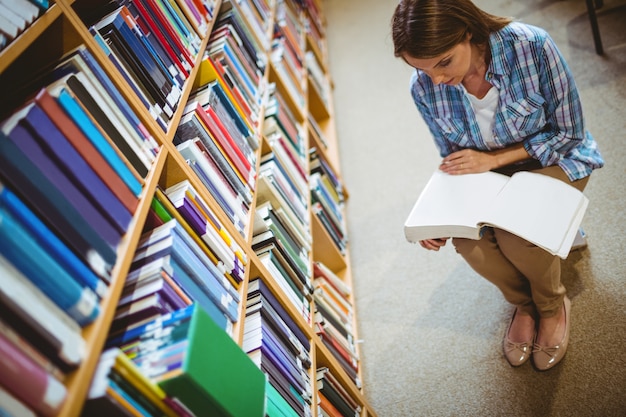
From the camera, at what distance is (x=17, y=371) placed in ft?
1.91

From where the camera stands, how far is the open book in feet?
3.91

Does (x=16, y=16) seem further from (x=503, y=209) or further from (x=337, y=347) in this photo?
(x=337, y=347)

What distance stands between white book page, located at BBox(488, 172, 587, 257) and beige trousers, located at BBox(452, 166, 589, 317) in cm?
11

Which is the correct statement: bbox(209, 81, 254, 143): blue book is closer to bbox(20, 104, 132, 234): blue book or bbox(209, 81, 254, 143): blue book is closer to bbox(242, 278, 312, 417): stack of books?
bbox(242, 278, 312, 417): stack of books

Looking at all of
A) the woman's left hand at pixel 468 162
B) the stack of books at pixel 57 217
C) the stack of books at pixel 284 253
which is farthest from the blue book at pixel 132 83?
the woman's left hand at pixel 468 162

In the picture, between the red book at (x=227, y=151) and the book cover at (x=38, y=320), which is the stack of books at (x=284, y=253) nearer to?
the red book at (x=227, y=151)

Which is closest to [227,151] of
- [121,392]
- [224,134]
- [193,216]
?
[224,134]

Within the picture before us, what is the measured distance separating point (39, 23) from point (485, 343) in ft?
5.41

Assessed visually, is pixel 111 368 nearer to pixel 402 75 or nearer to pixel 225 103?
pixel 225 103

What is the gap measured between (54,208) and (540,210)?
1181 millimetres

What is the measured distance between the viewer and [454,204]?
1356mm

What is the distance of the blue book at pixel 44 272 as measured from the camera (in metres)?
0.64

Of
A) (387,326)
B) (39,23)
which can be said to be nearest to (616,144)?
(387,326)

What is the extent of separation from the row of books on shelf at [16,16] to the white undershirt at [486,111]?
1.17 metres
